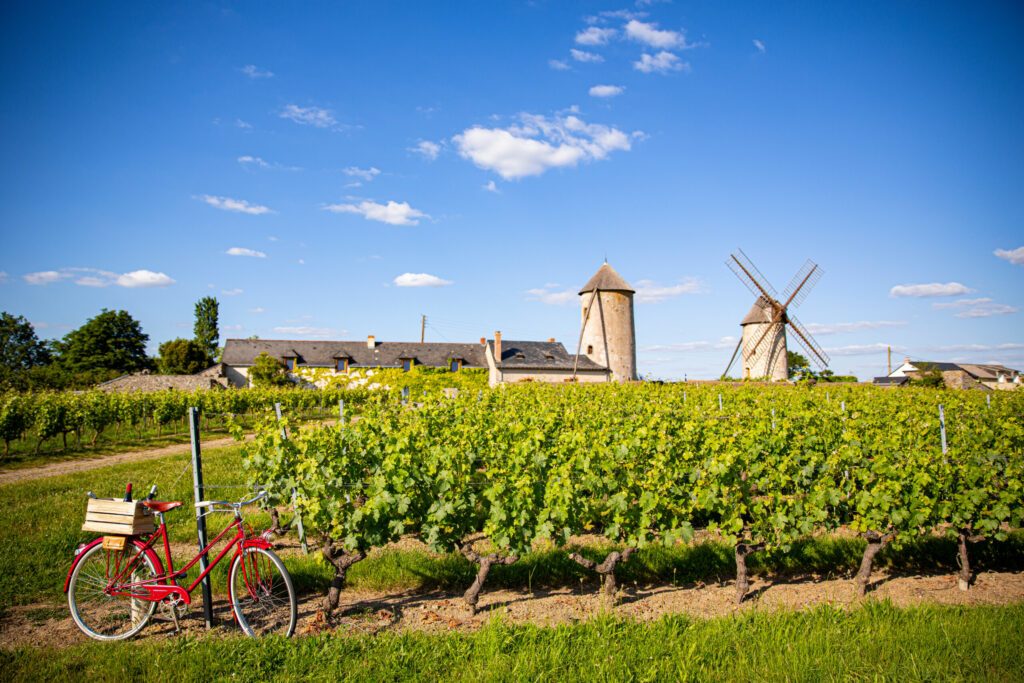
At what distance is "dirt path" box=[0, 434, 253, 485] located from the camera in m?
14.2

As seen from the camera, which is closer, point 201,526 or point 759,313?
point 201,526

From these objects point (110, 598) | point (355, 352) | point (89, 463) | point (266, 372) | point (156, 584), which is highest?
point (355, 352)

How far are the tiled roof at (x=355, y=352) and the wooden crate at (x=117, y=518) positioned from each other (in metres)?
48.0

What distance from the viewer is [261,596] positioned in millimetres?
4977

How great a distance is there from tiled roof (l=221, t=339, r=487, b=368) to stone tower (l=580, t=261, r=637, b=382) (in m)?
14.8

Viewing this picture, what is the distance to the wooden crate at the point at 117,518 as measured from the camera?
4.81 metres

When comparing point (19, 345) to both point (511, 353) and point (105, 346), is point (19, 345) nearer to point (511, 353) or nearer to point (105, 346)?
point (105, 346)

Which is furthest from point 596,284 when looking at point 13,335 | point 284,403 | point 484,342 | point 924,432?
point 13,335

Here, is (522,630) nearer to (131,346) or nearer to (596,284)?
(596,284)

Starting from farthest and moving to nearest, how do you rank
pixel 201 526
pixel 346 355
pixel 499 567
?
pixel 346 355
pixel 499 567
pixel 201 526

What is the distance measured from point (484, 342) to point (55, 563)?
5104 cm

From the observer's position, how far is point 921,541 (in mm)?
7230

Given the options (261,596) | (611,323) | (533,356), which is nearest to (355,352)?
(533,356)

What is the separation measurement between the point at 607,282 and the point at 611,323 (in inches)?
117
